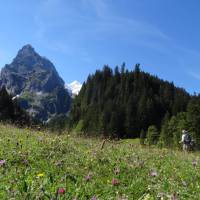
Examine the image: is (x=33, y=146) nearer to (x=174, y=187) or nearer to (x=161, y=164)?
(x=161, y=164)

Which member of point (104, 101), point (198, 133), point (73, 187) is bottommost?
point (73, 187)

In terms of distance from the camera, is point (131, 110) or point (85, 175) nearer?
point (85, 175)

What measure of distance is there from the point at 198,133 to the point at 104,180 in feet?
329

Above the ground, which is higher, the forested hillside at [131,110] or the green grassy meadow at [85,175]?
the forested hillside at [131,110]

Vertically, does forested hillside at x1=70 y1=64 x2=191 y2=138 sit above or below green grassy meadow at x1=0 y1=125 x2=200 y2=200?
above

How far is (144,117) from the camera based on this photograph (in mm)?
159375

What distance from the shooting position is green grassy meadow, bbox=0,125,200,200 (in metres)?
6.39

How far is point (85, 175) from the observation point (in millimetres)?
8320

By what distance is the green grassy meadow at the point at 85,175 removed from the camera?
21.0 ft

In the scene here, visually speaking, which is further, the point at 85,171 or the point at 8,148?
the point at 8,148

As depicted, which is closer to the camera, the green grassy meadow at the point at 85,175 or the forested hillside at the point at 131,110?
the green grassy meadow at the point at 85,175

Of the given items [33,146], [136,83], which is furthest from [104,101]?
[33,146]

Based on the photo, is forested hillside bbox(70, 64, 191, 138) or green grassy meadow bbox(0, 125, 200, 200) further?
forested hillside bbox(70, 64, 191, 138)

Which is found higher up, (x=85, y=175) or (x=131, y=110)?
(x=131, y=110)
